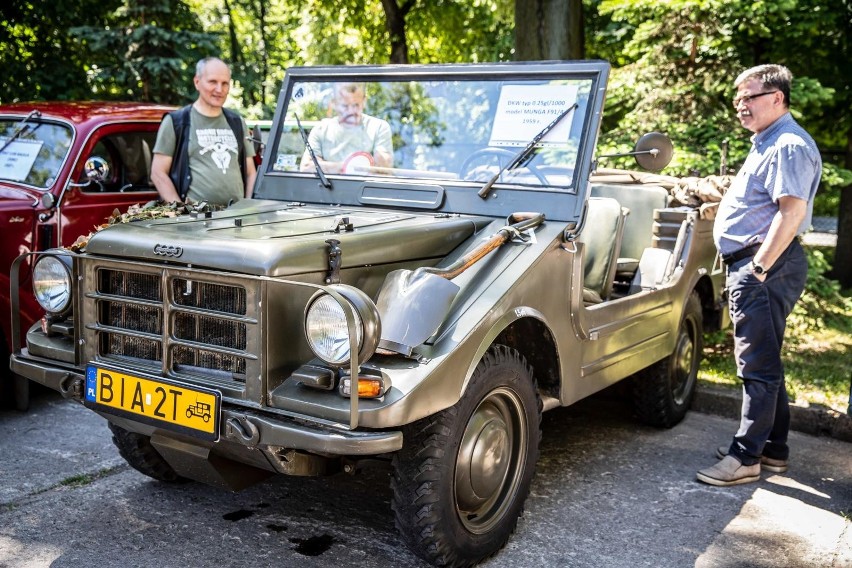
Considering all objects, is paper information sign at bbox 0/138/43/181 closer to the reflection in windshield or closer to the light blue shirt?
the reflection in windshield

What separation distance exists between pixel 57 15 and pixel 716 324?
33.3 feet

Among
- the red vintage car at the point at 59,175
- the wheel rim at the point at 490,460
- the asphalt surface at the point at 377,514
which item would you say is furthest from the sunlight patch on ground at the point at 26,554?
the red vintage car at the point at 59,175

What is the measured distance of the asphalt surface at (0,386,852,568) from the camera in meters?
3.73

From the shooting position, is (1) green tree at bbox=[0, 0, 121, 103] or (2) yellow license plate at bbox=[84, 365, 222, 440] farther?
(1) green tree at bbox=[0, 0, 121, 103]

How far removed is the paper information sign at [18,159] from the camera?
19.7 ft

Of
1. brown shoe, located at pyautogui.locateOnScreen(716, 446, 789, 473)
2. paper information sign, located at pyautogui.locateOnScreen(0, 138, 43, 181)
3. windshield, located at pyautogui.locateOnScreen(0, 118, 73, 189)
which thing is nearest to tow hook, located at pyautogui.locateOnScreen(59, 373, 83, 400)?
windshield, located at pyautogui.locateOnScreen(0, 118, 73, 189)

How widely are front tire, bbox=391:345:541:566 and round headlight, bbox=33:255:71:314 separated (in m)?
1.60

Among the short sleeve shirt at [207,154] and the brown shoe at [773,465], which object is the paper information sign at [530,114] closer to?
the short sleeve shirt at [207,154]

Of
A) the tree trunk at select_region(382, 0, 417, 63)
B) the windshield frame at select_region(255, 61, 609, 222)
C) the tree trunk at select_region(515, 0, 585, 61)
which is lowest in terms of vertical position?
the windshield frame at select_region(255, 61, 609, 222)

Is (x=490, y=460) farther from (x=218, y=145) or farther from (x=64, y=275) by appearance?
(x=218, y=145)

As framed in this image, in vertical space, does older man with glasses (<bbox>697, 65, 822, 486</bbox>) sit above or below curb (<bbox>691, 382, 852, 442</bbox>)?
above

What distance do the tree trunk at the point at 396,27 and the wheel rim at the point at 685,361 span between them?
9.96 metres

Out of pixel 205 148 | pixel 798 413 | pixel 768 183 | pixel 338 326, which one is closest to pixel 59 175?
pixel 205 148

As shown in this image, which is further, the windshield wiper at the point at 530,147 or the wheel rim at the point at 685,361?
the wheel rim at the point at 685,361
